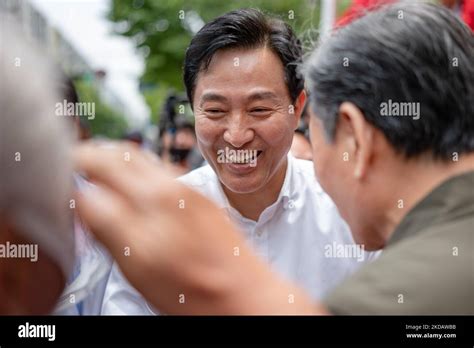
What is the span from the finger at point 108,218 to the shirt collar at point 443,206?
360 mm

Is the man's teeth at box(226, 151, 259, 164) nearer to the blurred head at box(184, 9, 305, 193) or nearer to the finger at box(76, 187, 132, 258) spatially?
the blurred head at box(184, 9, 305, 193)

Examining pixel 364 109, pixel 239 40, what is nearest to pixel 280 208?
pixel 239 40

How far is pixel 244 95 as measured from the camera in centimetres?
138

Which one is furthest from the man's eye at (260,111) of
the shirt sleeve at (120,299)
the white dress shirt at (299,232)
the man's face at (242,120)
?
the shirt sleeve at (120,299)

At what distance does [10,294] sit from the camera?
0.65 metres

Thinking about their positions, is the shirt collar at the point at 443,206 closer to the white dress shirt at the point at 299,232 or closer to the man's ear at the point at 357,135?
the man's ear at the point at 357,135

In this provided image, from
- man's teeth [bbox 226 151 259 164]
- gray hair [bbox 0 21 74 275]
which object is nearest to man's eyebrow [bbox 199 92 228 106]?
man's teeth [bbox 226 151 259 164]

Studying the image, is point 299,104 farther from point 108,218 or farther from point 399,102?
point 108,218

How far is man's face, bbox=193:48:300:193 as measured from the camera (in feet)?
4.49

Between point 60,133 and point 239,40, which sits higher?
point 239,40

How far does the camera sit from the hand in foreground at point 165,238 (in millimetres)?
525

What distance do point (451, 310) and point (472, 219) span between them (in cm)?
10

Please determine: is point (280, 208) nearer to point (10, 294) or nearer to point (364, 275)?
point (364, 275)

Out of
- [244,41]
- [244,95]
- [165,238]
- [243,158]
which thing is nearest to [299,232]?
[243,158]
